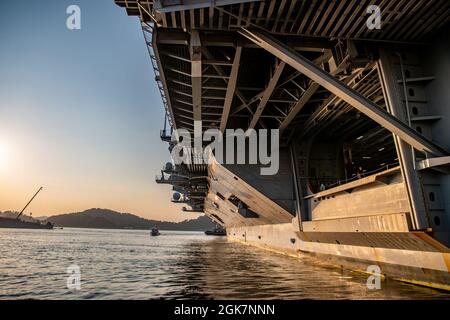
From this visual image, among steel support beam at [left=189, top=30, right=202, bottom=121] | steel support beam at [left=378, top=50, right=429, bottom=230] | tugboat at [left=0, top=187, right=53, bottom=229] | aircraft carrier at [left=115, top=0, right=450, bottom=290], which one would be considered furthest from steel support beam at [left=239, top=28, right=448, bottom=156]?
tugboat at [left=0, top=187, right=53, bottom=229]

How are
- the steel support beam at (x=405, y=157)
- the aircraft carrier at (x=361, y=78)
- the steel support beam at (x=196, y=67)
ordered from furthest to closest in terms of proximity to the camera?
the steel support beam at (x=196, y=67)
the steel support beam at (x=405, y=157)
the aircraft carrier at (x=361, y=78)

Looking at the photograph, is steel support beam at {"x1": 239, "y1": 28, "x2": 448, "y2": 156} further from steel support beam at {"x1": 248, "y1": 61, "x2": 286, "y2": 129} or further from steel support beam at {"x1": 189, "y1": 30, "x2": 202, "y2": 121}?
steel support beam at {"x1": 248, "y1": 61, "x2": 286, "y2": 129}

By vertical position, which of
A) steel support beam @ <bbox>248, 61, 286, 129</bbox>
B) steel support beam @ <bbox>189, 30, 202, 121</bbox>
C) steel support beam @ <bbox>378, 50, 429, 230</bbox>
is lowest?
steel support beam @ <bbox>378, 50, 429, 230</bbox>

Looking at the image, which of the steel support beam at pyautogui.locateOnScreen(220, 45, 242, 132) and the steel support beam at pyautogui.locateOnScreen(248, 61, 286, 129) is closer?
the steel support beam at pyautogui.locateOnScreen(220, 45, 242, 132)

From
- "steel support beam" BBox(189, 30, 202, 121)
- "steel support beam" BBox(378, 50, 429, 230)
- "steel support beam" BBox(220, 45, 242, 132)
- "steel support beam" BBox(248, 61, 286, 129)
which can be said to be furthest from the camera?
"steel support beam" BBox(248, 61, 286, 129)

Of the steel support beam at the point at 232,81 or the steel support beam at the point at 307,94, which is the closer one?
the steel support beam at the point at 307,94

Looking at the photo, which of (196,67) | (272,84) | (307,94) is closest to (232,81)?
(272,84)

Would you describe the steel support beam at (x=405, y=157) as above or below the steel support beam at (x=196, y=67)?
below

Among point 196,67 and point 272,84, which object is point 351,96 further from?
point 196,67

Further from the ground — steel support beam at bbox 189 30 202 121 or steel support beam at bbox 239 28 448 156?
steel support beam at bbox 189 30 202 121

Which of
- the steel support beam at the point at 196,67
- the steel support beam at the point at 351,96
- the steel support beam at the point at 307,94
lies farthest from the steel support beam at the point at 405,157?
the steel support beam at the point at 196,67

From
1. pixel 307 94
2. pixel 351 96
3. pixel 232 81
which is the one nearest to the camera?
pixel 351 96

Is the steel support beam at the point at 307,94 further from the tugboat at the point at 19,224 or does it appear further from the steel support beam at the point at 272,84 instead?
the tugboat at the point at 19,224
